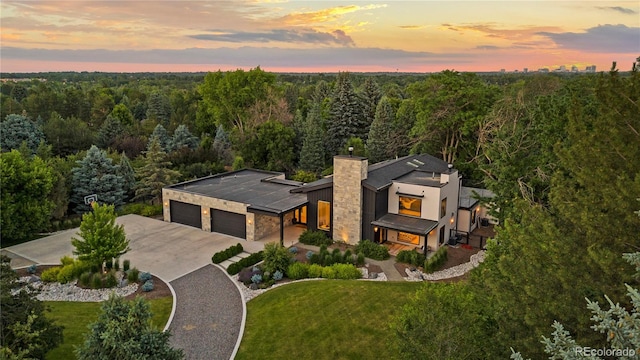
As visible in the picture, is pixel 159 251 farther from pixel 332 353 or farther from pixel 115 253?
pixel 332 353

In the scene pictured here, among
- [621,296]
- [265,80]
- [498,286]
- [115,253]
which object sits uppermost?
[265,80]

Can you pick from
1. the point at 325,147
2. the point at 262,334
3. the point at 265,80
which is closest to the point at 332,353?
the point at 262,334

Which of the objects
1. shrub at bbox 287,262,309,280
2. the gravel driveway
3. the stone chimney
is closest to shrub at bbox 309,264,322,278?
shrub at bbox 287,262,309,280

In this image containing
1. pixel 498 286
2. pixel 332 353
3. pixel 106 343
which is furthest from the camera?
pixel 332 353

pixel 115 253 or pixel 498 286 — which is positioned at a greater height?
pixel 498 286

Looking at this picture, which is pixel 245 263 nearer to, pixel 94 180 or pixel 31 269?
pixel 31 269

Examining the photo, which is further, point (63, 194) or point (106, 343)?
point (63, 194)

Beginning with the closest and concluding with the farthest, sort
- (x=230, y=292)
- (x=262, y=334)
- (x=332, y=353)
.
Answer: (x=332, y=353), (x=262, y=334), (x=230, y=292)

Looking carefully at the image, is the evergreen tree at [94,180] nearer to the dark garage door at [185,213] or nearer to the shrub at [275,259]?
the dark garage door at [185,213]
